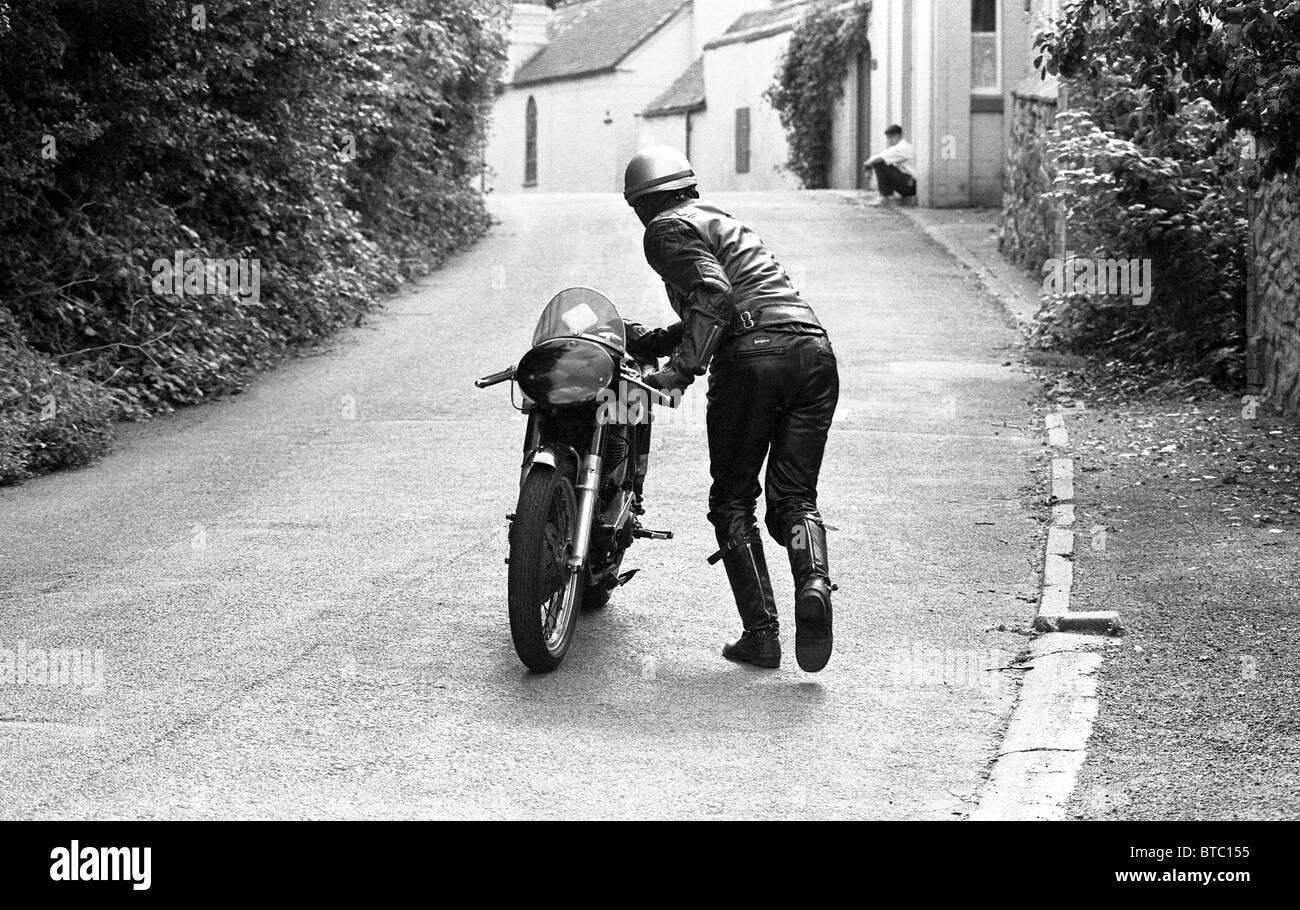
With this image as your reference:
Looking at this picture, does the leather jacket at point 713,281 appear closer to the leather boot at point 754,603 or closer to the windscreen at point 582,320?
the windscreen at point 582,320

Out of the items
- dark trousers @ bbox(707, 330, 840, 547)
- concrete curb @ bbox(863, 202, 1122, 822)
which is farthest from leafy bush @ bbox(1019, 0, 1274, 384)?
dark trousers @ bbox(707, 330, 840, 547)

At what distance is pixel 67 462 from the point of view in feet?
37.0

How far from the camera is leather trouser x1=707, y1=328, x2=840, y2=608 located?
6.25m

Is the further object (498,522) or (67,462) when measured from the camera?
(67,462)

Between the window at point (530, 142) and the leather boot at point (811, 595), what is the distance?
51.2 meters

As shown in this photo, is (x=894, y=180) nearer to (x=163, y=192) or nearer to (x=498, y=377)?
(x=163, y=192)

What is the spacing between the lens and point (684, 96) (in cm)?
4828

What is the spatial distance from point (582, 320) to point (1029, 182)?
16.0 meters

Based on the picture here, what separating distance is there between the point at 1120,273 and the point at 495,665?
953 centimetres

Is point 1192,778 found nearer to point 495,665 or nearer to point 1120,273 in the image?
point 495,665

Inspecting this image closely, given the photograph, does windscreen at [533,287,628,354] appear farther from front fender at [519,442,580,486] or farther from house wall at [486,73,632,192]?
house wall at [486,73,632,192]

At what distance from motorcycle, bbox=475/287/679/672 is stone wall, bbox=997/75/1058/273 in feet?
45.3

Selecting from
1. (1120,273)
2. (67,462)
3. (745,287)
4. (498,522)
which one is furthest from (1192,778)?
(1120,273)

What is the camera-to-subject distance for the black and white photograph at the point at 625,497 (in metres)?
4.98
